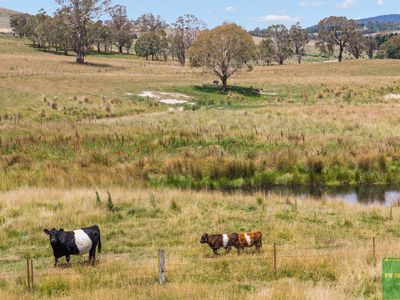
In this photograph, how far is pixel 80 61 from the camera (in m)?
97.9

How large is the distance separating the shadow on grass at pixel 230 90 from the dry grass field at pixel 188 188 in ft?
20.1

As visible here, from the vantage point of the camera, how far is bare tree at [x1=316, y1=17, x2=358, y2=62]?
425ft

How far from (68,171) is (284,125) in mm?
17077

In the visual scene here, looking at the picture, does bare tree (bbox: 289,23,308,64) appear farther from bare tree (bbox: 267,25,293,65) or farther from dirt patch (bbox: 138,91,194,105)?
dirt patch (bbox: 138,91,194,105)

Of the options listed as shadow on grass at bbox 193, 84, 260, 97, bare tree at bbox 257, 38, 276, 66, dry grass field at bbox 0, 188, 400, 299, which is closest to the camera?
dry grass field at bbox 0, 188, 400, 299

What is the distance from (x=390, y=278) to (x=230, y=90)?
5628cm

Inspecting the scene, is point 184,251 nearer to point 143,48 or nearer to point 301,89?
point 301,89

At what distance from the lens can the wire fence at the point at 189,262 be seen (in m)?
11.7

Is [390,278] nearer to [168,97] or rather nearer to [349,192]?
[349,192]

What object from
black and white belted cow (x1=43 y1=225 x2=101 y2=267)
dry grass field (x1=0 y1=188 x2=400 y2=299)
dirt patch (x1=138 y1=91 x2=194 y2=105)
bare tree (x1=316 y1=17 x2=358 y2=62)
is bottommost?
dry grass field (x1=0 y1=188 x2=400 y2=299)

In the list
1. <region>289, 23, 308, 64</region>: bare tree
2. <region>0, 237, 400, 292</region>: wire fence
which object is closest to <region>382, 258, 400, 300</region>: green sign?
<region>0, 237, 400, 292</region>: wire fence

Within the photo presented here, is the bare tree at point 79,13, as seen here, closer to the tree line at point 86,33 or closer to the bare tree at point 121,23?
the tree line at point 86,33

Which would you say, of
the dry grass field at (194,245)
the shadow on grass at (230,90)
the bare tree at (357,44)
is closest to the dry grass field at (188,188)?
the dry grass field at (194,245)

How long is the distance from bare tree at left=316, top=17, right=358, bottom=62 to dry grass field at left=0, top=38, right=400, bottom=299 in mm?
75874
